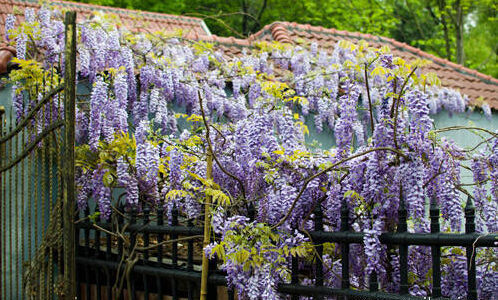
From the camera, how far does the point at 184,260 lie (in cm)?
392

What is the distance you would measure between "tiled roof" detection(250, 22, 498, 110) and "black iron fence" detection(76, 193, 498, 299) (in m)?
4.97

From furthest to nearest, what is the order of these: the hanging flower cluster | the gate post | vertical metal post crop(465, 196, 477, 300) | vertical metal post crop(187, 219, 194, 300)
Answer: vertical metal post crop(187, 219, 194, 300) → the gate post → the hanging flower cluster → vertical metal post crop(465, 196, 477, 300)

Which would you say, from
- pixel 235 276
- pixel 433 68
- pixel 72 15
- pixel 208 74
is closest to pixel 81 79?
pixel 208 74

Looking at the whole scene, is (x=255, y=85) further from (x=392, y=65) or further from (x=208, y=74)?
(x=392, y=65)

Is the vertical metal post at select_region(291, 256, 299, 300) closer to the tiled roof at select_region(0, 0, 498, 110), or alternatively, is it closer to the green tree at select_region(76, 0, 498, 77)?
the tiled roof at select_region(0, 0, 498, 110)

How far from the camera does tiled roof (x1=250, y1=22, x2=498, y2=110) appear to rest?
29.3 feet

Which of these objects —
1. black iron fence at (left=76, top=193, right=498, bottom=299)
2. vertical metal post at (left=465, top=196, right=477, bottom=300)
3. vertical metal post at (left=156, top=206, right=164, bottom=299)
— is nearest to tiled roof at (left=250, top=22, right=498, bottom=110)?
black iron fence at (left=76, top=193, right=498, bottom=299)

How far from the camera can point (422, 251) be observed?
299 centimetres

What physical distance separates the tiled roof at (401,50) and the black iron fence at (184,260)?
4965 millimetres

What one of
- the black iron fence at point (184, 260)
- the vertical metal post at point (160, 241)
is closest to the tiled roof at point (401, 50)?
the black iron fence at point (184, 260)

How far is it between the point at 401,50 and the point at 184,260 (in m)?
7.62

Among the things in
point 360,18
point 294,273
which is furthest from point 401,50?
point 360,18

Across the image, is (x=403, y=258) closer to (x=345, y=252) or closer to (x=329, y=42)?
(x=345, y=252)

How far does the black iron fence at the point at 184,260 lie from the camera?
2615mm
